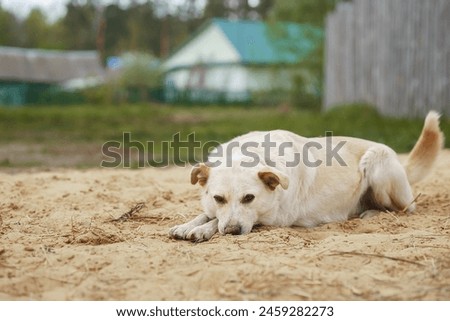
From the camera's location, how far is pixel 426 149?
6078mm

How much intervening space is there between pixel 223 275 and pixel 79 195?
3.09 m

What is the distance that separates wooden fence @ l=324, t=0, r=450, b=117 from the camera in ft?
42.0

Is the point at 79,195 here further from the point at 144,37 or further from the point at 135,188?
the point at 144,37

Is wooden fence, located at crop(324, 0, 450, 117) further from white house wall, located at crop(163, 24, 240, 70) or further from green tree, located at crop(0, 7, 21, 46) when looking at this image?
green tree, located at crop(0, 7, 21, 46)

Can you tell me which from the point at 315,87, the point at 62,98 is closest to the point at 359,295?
the point at 315,87

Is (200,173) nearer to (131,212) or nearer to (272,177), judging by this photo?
(272,177)

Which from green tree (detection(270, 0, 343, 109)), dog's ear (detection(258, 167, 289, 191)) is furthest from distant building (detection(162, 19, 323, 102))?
dog's ear (detection(258, 167, 289, 191))

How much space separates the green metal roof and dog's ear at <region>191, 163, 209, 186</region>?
1992 cm

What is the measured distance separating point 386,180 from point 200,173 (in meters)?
1.85

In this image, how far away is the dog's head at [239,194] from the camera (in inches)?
185

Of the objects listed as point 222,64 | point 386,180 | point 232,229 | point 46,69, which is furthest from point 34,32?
point 232,229

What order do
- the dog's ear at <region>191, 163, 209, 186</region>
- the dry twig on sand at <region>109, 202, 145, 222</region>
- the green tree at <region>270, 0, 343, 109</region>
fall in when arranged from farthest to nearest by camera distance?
1. the green tree at <region>270, 0, 343, 109</region>
2. the dry twig on sand at <region>109, 202, 145, 222</region>
3. the dog's ear at <region>191, 163, 209, 186</region>

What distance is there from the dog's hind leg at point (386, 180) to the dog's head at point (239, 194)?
123cm

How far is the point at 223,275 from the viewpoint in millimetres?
3639
